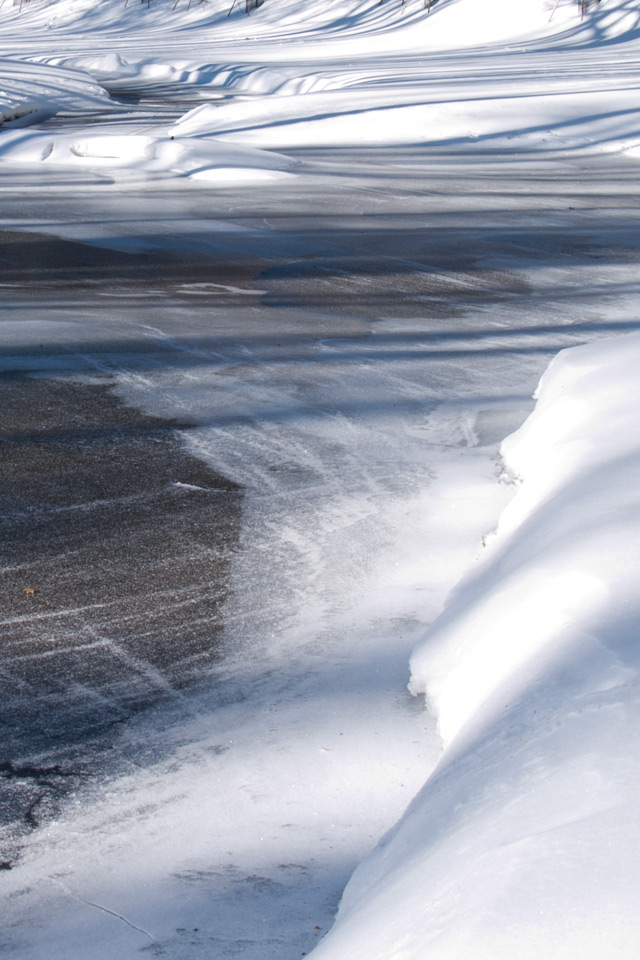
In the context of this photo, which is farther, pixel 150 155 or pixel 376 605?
pixel 150 155

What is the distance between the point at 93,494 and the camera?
414 cm

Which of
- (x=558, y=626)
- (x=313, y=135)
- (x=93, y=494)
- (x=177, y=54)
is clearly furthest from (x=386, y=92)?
(x=177, y=54)

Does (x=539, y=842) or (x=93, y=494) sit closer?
(x=539, y=842)

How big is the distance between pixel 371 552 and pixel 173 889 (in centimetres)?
171

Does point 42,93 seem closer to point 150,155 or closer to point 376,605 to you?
point 150,155

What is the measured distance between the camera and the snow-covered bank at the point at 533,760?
4.71 ft

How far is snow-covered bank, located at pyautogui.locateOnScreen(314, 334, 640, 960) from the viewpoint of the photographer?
4.71ft

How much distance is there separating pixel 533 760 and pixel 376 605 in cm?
153

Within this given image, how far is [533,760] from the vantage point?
6.06ft

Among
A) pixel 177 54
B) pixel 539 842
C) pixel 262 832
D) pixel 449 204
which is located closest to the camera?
pixel 539 842

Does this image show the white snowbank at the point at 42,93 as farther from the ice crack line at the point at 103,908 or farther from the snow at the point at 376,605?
the ice crack line at the point at 103,908

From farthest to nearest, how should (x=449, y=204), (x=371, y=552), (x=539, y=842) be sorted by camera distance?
1. (x=449, y=204)
2. (x=371, y=552)
3. (x=539, y=842)

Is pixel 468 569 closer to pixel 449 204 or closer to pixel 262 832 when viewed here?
pixel 262 832

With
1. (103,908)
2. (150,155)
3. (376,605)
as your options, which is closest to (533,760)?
(103,908)
